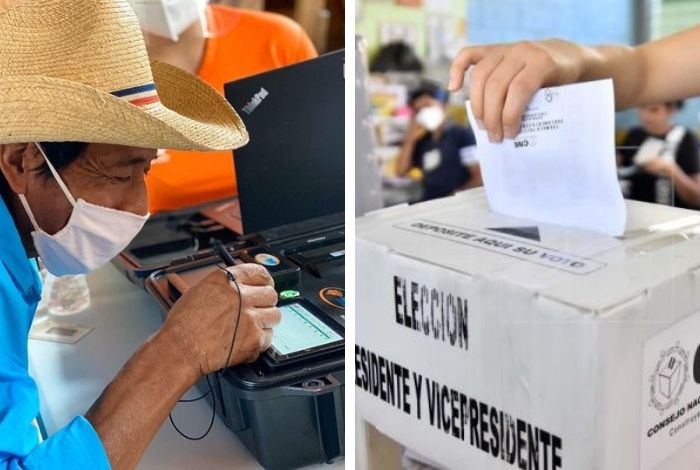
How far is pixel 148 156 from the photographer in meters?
0.89

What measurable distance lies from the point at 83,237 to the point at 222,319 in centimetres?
23

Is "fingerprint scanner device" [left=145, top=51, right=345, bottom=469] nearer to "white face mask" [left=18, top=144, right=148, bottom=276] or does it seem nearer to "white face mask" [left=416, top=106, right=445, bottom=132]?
"white face mask" [left=18, top=144, right=148, bottom=276]

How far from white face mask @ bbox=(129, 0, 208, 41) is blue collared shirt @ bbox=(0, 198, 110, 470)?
0.80 meters

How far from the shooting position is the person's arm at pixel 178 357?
735mm

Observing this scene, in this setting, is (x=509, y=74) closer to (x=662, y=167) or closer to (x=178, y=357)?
(x=662, y=167)

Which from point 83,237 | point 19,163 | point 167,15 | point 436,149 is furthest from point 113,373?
point 167,15

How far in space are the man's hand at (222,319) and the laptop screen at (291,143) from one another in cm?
28

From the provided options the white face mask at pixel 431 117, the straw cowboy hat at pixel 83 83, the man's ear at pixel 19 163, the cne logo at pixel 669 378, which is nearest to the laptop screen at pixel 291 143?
the straw cowboy hat at pixel 83 83

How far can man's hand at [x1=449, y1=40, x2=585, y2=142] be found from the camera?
0.60 m

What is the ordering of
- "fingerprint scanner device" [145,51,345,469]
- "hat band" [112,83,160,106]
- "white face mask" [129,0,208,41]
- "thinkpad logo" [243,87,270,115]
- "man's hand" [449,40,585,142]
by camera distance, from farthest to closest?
"white face mask" [129,0,208,41], "thinkpad logo" [243,87,270,115], "hat band" [112,83,160,106], "fingerprint scanner device" [145,51,345,469], "man's hand" [449,40,585,142]

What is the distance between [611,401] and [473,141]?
0.28m

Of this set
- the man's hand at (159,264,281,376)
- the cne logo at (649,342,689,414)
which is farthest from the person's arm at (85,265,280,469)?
the cne logo at (649,342,689,414)

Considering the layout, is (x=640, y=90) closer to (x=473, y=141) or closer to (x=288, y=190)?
(x=473, y=141)

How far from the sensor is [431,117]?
67 cm
